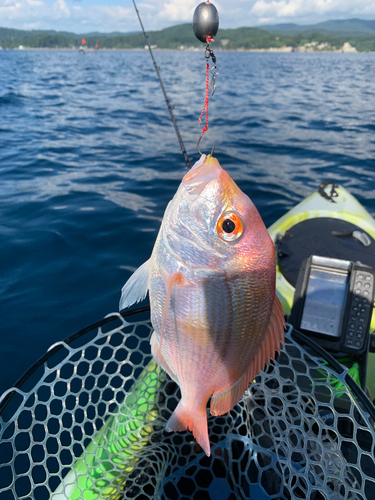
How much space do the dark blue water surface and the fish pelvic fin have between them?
2.49m

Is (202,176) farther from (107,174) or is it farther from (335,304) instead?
(107,174)

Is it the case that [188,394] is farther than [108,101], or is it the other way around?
[108,101]

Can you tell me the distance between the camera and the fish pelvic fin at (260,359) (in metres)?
1.68

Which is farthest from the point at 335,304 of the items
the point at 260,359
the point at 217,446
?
the point at 217,446

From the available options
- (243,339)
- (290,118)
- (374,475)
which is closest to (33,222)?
(243,339)

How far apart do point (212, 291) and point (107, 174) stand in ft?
24.3

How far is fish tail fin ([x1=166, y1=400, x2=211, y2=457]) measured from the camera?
174cm

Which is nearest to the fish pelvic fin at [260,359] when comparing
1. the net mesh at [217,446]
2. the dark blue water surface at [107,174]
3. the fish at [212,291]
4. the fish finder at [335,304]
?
the fish at [212,291]

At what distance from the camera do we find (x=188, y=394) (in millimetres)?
1763

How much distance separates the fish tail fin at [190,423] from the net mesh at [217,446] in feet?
2.23

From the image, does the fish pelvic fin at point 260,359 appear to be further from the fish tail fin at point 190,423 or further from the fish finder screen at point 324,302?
the fish finder screen at point 324,302

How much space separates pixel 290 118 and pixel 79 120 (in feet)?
31.3

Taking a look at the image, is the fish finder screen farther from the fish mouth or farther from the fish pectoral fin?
the fish mouth

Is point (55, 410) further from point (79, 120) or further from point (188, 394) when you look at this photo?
point (79, 120)
